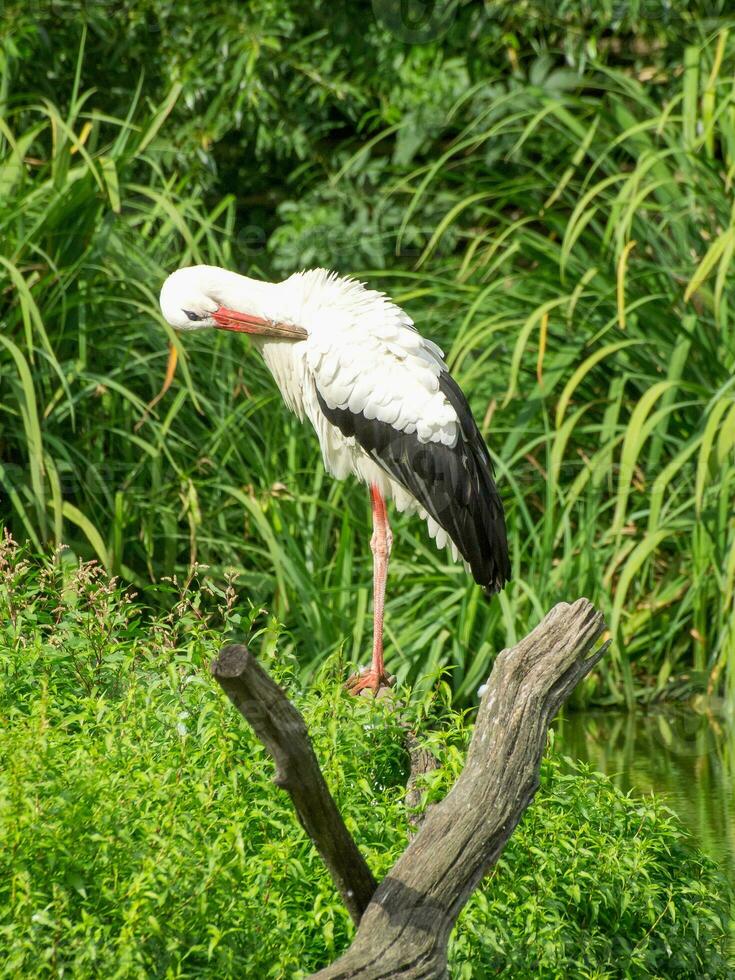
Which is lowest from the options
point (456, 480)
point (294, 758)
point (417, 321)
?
point (417, 321)

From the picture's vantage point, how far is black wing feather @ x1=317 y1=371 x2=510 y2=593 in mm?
4469

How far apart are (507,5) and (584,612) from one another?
213 inches

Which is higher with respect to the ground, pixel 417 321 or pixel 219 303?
pixel 219 303

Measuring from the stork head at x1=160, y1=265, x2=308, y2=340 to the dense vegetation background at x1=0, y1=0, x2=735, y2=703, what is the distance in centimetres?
83

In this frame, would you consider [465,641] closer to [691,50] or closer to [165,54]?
[691,50]

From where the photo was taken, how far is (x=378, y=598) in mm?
4395

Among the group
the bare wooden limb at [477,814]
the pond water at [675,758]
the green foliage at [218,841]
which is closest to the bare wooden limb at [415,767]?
the green foliage at [218,841]

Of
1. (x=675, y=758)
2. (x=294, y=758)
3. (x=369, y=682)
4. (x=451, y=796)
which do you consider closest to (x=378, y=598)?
(x=369, y=682)

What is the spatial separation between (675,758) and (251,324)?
2183 millimetres

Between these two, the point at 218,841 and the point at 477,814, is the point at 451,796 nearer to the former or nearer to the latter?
the point at 477,814

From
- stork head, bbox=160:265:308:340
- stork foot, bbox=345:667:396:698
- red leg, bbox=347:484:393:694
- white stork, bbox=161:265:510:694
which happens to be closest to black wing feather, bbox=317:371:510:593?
white stork, bbox=161:265:510:694

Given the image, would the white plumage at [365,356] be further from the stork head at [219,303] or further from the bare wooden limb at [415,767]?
the bare wooden limb at [415,767]

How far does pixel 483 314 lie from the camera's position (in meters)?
6.68

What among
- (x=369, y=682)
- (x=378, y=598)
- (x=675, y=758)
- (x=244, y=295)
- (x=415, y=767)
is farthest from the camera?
(x=675, y=758)
